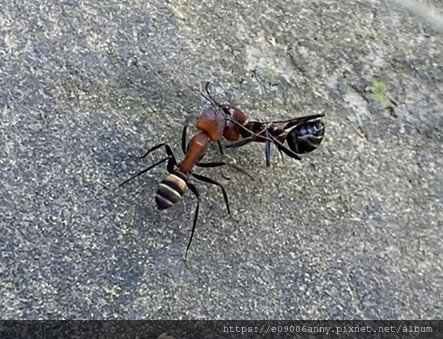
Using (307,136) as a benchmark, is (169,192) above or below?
below

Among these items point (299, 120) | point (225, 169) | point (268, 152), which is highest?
point (299, 120)

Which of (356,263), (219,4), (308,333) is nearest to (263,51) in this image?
(219,4)

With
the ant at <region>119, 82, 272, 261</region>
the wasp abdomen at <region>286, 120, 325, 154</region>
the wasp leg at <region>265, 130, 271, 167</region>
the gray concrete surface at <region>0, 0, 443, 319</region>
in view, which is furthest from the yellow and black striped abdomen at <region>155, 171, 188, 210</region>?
the wasp abdomen at <region>286, 120, 325, 154</region>

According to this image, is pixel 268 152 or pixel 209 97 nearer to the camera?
pixel 268 152

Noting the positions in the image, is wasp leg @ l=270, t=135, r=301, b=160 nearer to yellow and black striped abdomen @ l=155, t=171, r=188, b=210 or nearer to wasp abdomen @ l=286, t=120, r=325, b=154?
wasp abdomen @ l=286, t=120, r=325, b=154

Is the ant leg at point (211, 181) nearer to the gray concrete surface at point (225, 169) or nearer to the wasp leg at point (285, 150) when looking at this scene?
the gray concrete surface at point (225, 169)

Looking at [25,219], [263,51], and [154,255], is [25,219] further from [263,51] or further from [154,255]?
[263,51]

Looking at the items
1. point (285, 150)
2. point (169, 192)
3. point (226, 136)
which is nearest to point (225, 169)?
point (226, 136)

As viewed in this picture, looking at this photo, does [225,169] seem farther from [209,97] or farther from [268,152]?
[209,97]
